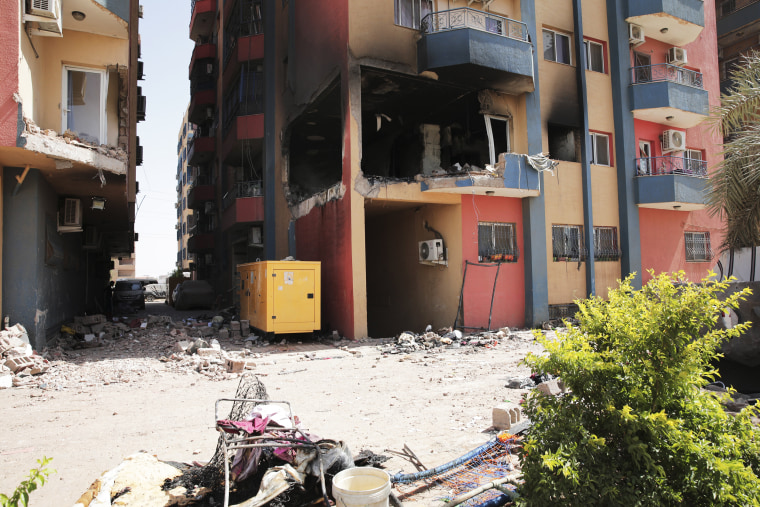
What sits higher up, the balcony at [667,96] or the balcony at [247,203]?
the balcony at [667,96]

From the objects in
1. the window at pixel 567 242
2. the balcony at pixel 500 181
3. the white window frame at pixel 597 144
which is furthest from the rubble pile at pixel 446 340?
the white window frame at pixel 597 144

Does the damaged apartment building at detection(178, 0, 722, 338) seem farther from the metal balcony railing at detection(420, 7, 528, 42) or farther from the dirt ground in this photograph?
the dirt ground

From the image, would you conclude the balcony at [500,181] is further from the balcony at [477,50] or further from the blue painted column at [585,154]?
the balcony at [477,50]

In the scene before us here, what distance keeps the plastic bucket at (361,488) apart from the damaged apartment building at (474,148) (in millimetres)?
9531

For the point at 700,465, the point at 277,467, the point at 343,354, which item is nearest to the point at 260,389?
the point at 277,467

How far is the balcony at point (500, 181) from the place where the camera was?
1330cm

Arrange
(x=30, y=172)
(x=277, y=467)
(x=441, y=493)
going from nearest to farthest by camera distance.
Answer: (x=277, y=467) → (x=441, y=493) → (x=30, y=172)

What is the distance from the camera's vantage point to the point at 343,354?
10914 mm

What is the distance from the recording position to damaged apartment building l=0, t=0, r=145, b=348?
8.61 m

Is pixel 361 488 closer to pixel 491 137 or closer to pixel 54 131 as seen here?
pixel 54 131

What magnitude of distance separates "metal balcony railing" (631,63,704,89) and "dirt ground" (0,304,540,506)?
1243 cm

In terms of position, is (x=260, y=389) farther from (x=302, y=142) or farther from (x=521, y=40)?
(x=302, y=142)

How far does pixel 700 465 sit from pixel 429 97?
1440cm

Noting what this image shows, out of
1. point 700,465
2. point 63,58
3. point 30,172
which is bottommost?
point 700,465
